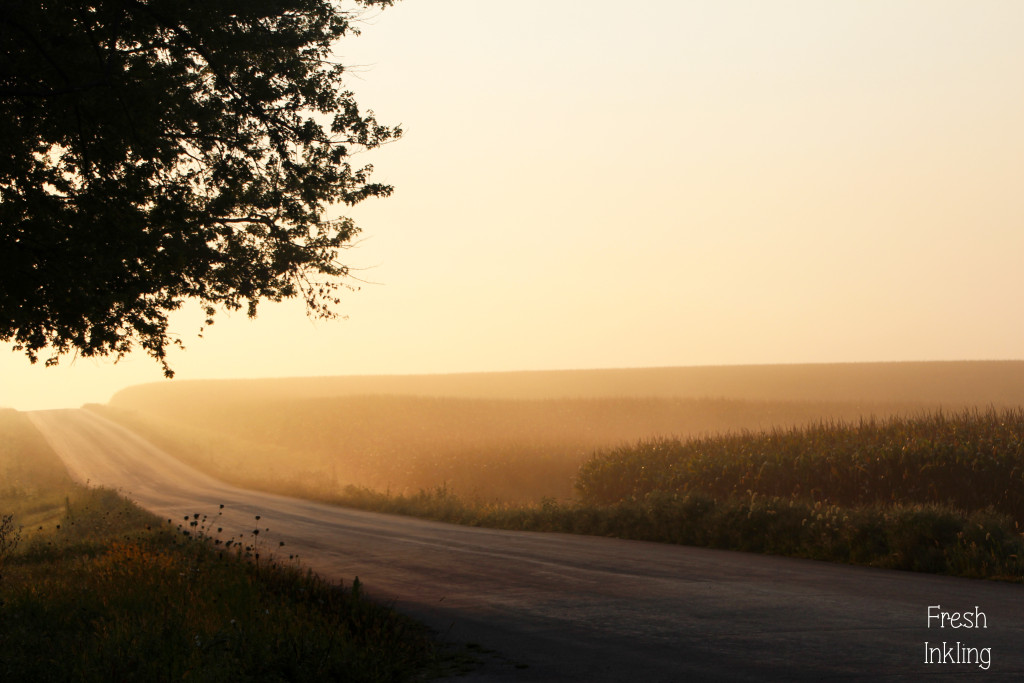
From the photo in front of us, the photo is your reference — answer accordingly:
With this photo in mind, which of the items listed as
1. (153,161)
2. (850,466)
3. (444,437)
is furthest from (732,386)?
(153,161)

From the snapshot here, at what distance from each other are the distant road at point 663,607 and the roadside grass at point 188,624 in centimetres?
108

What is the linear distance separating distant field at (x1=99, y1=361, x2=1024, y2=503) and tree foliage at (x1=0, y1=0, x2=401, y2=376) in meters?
16.7

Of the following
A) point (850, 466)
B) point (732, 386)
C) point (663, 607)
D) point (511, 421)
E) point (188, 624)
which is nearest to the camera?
point (188, 624)

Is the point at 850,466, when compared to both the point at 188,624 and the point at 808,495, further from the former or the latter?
the point at 188,624

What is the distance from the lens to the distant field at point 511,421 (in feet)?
123

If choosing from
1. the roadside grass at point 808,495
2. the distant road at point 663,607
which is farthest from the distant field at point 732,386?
the distant road at point 663,607

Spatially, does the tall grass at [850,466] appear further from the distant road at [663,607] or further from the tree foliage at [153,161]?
the tree foliage at [153,161]

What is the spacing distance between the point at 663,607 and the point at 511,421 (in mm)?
45906

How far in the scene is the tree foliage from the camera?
1166 cm

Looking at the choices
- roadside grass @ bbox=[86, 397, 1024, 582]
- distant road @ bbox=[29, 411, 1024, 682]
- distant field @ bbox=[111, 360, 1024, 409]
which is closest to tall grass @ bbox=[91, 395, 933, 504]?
roadside grass @ bbox=[86, 397, 1024, 582]

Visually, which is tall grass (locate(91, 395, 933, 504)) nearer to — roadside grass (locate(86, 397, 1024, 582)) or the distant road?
roadside grass (locate(86, 397, 1024, 582))

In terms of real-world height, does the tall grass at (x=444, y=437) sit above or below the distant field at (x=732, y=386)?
below

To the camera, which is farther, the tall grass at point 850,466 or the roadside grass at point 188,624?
the tall grass at point 850,466

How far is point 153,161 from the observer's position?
534 inches
